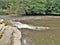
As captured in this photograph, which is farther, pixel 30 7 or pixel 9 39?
pixel 30 7

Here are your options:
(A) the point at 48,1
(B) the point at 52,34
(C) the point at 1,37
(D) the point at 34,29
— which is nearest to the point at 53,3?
(A) the point at 48,1

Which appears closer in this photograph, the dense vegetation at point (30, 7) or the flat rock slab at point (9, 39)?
the flat rock slab at point (9, 39)

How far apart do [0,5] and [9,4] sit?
1320mm

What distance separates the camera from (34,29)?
18172 millimetres

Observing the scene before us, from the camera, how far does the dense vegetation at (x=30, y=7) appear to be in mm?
27875

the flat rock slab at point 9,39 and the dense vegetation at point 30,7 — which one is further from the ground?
the flat rock slab at point 9,39

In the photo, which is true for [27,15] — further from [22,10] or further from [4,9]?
[4,9]

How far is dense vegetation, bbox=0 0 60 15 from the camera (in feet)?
91.5

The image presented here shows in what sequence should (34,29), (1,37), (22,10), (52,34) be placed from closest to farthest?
(1,37)
(52,34)
(34,29)
(22,10)

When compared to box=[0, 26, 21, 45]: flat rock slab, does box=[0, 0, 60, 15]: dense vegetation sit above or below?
below

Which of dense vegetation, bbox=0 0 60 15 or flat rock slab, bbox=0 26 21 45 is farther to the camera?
dense vegetation, bbox=0 0 60 15

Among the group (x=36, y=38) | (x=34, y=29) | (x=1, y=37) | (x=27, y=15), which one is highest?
(x=1, y=37)

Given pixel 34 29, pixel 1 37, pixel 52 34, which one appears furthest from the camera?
pixel 34 29

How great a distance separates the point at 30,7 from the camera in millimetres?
28141
